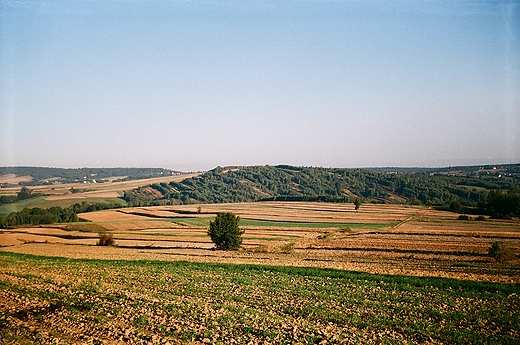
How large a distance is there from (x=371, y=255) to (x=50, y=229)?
58854 mm

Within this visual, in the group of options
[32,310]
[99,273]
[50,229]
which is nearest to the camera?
[32,310]

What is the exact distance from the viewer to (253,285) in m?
24.8

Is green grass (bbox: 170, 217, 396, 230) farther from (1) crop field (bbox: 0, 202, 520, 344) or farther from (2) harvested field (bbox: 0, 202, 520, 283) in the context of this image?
(1) crop field (bbox: 0, 202, 520, 344)

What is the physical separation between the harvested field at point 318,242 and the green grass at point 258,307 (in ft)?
20.6

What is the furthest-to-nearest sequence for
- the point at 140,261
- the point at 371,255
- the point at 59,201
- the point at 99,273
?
the point at 59,201, the point at 371,255, the point at 140,261, the point at 99,273

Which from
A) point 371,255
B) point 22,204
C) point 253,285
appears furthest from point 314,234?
point 22,204

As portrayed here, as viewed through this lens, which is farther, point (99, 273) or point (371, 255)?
point (371, 255)

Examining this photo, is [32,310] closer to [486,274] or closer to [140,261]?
[140,261]

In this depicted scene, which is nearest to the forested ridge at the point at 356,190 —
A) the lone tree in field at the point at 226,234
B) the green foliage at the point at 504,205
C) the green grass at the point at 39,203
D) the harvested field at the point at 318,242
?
the green grass at the point at 39,203

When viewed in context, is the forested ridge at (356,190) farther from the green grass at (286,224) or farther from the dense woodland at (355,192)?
the green grass at (286,224)

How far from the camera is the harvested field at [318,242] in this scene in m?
35.5

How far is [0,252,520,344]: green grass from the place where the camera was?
15.6m

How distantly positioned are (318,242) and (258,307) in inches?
1451

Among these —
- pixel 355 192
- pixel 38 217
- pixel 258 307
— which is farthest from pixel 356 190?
pixel 258 307
